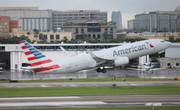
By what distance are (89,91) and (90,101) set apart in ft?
34.7

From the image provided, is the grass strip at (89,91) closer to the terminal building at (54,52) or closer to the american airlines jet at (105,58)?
the american airlines jet at (105,58)

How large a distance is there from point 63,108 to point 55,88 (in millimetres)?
Answer: 21304

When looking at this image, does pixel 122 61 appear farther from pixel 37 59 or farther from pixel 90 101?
pixel 90 101

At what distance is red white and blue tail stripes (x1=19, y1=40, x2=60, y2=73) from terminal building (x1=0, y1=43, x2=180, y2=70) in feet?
108

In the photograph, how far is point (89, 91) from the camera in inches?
2960

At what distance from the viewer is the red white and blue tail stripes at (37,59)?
94.8m

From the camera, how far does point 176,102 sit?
206 feet

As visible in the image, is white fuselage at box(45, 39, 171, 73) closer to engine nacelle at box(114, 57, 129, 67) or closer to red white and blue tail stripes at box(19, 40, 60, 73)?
engine nacelle at box(114, 57, 129, 67)

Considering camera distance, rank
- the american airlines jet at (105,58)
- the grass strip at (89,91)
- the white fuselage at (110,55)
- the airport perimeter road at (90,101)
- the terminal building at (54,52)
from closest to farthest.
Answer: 1. the airport perimeter road at (90,101)
2. the grass strip at (89,91)
3. the american airlines jet at (105,58)
4. the white fuselage at (110,55)
5. the terminal building at (54,52)

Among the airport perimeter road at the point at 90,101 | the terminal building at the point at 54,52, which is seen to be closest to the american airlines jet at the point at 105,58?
the terminal building at the point at 54,52

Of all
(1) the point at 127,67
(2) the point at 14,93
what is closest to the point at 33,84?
(2) the point at 14,93

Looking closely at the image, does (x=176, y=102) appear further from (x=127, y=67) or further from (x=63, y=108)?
(x=127, y=67)

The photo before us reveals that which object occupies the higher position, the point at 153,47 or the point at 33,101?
the point at 153,47

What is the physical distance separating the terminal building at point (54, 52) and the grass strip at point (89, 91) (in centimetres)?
5283
